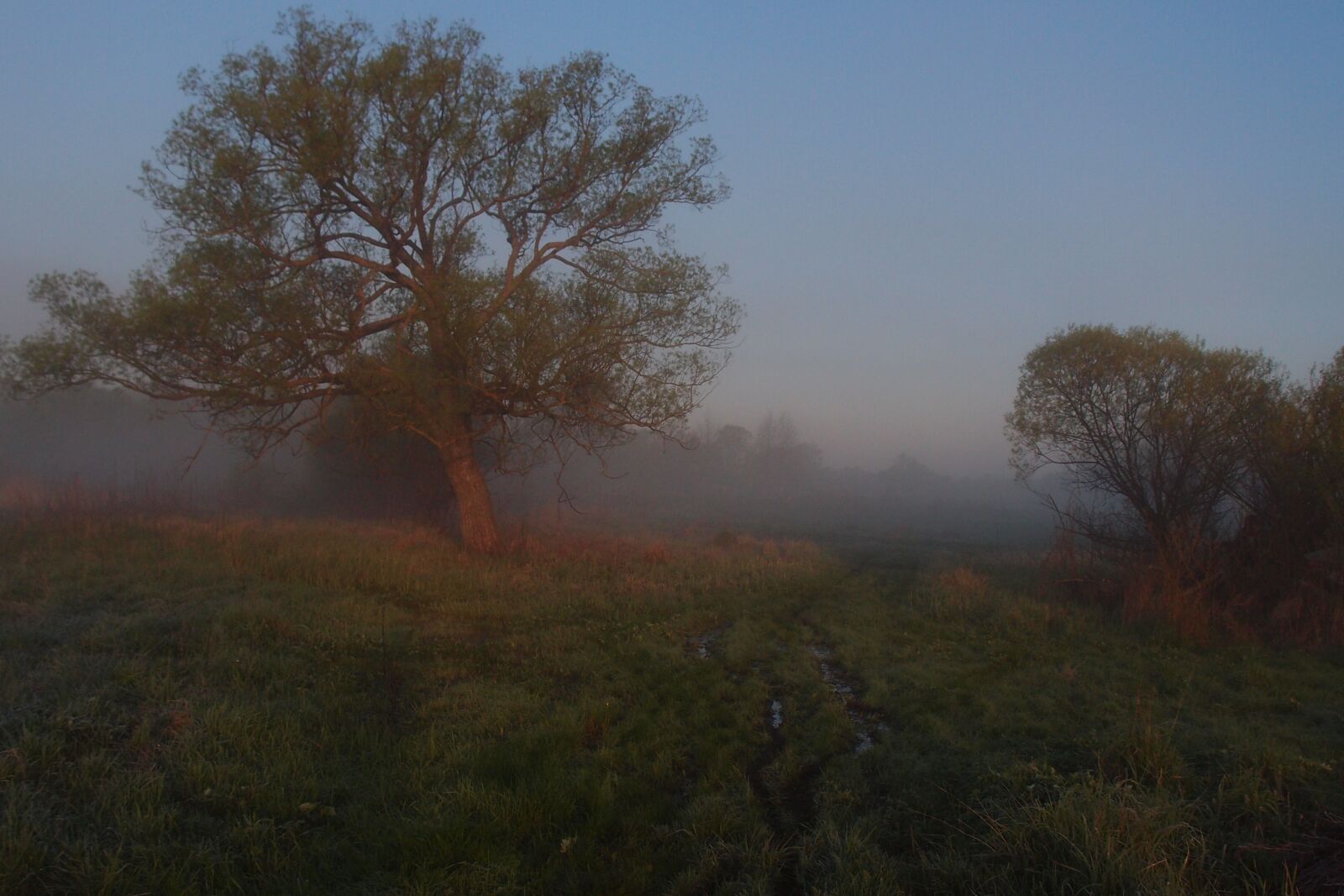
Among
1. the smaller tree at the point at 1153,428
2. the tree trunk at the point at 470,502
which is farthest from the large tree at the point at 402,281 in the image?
the smaller tree at the point at 1153,428

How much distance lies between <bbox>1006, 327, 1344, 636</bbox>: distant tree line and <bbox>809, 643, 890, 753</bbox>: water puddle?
20.8 ft

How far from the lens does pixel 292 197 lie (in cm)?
1238

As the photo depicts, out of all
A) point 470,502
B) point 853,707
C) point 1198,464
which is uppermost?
point 1198,464

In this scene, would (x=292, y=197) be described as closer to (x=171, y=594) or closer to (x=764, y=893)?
(x=171, y=594)

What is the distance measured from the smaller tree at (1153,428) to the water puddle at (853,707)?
6.31 metres

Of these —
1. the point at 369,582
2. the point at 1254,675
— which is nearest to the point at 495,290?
the point at 369,582

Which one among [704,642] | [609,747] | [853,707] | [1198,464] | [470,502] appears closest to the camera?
[609,747]

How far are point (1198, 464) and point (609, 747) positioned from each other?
1290 centimetres

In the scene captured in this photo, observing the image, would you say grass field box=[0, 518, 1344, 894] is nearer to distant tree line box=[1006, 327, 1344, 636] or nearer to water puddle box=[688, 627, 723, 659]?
water puddle box=[688, 627, 723, 659]

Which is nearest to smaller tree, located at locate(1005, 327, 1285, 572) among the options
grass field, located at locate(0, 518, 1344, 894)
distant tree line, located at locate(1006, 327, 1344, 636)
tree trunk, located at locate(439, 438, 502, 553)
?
distant tree line, located at locate(1006, 327, 1344, 636)

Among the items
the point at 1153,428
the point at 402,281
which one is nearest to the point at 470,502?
the point at 402,281

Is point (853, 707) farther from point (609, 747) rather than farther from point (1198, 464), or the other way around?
point (1198, 464)

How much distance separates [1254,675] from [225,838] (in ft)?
34.5

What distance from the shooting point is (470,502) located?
46.7 ft
